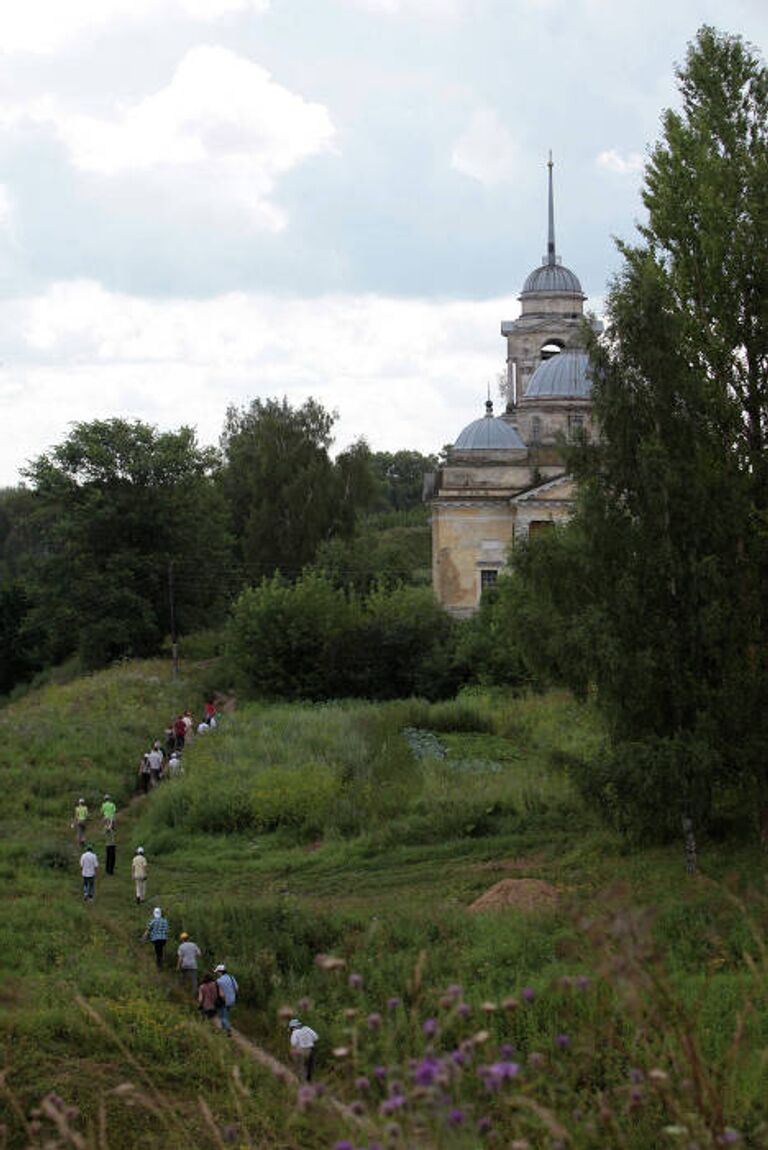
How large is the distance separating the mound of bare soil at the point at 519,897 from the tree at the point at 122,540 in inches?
1272

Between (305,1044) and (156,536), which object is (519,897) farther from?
(156,536)

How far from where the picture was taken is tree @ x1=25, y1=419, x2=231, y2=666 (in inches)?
2032

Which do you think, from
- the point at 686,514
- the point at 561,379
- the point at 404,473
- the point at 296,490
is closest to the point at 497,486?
the point at 561,379

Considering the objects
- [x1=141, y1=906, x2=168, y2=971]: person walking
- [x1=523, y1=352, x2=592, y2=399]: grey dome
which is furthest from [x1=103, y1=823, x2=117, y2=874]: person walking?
[x1=523, y1=352, x2=592, y2=399]: grey dome

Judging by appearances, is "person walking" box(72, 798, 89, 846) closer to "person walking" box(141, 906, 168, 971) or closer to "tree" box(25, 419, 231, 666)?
"person walking" box(141, 906, 168, 971)

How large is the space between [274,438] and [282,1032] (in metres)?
47.0

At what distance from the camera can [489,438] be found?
52312mm

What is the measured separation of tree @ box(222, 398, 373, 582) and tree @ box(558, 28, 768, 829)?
38855 millimetres

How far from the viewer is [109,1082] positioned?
13109 millimetres

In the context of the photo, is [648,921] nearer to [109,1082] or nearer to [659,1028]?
[659,1028]

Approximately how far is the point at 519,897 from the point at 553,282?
43.0 metres

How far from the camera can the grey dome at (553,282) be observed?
59250 millimetres

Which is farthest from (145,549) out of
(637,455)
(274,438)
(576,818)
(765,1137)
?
(765,1137)

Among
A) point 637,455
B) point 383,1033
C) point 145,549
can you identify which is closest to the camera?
point 383,1033
